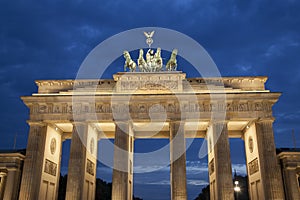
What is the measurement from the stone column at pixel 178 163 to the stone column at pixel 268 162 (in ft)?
26.4

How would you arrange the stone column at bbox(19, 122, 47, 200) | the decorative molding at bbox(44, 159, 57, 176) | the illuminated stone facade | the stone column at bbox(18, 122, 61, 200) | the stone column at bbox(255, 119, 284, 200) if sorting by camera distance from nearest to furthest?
the stone column at bbox(255, 119, 284, 200) < the stone column at bbox(19, 122, 47, 200) < the illuminated stone facade < the stone column at bbox(18, 122, 61, 200) < the decorative molding at bbox(44, 159, 57, 176)

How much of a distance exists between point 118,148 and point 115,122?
291 cm

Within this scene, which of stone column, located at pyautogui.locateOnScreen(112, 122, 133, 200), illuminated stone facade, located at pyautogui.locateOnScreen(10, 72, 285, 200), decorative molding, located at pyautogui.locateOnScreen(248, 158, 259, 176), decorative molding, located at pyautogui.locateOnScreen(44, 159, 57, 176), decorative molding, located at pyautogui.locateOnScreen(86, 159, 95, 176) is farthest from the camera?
decorative molding, located at pyautogui.locateOnScreen(86, 159, 95, 176)

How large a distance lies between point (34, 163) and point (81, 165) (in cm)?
491

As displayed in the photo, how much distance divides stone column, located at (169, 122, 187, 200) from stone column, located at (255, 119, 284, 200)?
805 centimetres

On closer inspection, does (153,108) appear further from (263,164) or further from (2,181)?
(2,181)

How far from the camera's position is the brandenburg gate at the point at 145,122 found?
103ft

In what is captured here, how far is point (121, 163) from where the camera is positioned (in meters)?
31.6

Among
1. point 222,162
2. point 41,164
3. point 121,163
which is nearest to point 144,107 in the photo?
point 121,163

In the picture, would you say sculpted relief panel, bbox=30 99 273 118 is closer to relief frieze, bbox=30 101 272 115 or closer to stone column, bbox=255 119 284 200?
relief frieze, bbox=30 101 272 115

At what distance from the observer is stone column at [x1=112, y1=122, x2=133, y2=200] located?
30.6 m

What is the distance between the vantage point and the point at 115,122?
33.4m

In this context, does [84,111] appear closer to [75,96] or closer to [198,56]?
[75,96]

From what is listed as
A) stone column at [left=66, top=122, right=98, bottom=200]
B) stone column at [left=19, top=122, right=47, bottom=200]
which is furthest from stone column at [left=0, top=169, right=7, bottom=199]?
stone column at [left=66, top=122, right=98, bottom=200]
